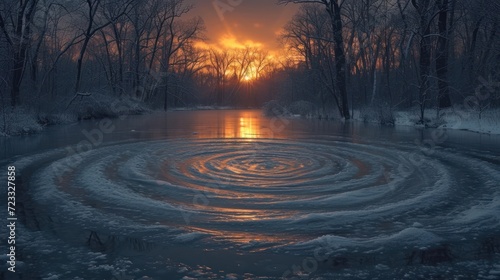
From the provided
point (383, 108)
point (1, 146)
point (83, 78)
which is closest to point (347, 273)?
point (1, 146)

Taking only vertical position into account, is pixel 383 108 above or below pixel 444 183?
above

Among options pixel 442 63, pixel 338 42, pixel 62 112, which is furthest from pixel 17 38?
pixel 442 63

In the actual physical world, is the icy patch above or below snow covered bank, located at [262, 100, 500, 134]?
below

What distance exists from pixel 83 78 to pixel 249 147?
148 ft

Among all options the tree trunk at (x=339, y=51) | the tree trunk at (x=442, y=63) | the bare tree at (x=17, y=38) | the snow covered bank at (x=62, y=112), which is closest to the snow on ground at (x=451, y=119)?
the tree trunk at (x=442, y=63)

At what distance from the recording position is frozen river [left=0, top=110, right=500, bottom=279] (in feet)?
12.5

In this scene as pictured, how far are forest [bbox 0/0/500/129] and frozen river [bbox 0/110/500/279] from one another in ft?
38.8

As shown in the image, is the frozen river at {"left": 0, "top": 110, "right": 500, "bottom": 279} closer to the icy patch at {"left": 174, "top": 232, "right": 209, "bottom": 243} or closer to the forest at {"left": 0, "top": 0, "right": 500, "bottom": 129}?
the icy patch at {"left": 174, "top": 232, "right": 209, "bottom": 243}

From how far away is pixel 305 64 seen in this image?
4853 cm

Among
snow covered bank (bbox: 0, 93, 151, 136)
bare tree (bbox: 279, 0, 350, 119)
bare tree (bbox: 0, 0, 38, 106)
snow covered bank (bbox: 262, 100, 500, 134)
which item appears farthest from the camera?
bare tree (bbox: 279, 0, 350, 119)

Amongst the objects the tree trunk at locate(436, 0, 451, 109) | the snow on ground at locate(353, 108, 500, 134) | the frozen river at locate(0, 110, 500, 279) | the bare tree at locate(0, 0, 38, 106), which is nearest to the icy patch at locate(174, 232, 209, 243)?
the frozen river at locate(0, 110, 500, 279)

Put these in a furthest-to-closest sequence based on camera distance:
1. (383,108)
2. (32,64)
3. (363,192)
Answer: (32,64)
(383,108)
(363,192)

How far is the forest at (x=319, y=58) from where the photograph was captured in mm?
22859

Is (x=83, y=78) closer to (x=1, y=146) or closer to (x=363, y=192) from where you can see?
(x=1, y=146)
